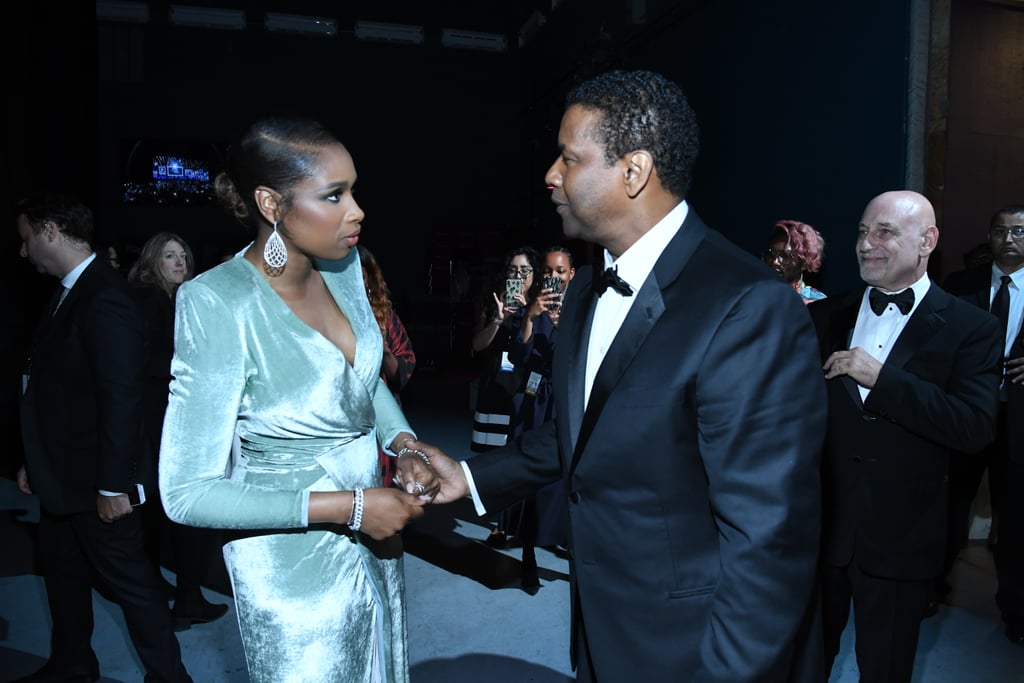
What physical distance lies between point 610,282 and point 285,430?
0.72m

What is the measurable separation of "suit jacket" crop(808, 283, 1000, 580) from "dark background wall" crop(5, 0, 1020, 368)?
4466 millimetres

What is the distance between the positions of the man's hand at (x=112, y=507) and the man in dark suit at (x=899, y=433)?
2446 millimetres

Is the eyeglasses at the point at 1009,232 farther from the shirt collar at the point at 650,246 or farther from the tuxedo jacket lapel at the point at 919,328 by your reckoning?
the shirt collar at the point at 650,246

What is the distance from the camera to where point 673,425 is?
125 cm

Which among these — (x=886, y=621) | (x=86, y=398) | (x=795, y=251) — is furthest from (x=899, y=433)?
(x=86, y=398)

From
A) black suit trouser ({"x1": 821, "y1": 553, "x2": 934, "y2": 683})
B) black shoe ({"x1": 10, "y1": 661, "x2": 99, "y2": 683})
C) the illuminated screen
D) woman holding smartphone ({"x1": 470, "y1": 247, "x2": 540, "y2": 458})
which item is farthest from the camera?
the illuminated screen

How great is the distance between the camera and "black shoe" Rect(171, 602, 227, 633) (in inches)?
136

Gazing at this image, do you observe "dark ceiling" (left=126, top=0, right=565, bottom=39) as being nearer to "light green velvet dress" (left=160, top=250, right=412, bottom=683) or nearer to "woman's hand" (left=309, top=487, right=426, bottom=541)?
"light green velvet dress" (left=160, top=250, right=412, bottom=683)

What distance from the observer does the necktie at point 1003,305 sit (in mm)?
3910

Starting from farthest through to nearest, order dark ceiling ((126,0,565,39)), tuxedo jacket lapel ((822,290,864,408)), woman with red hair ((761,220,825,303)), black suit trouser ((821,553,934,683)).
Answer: dark ceiling ((126,0,565,39)), woman with red hair ((761,220,825,303)), tuxedo jacket lapel ((822,290,864,408)), black suit trouser ((821,553,934,683))

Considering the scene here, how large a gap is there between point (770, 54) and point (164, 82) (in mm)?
10781

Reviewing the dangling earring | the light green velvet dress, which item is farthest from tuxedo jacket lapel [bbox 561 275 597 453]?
the dangling earring

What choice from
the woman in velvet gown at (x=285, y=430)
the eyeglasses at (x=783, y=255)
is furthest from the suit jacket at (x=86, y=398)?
the eyeglasses at (x=783, y=255)

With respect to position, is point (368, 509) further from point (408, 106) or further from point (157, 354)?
point (408, 106)
